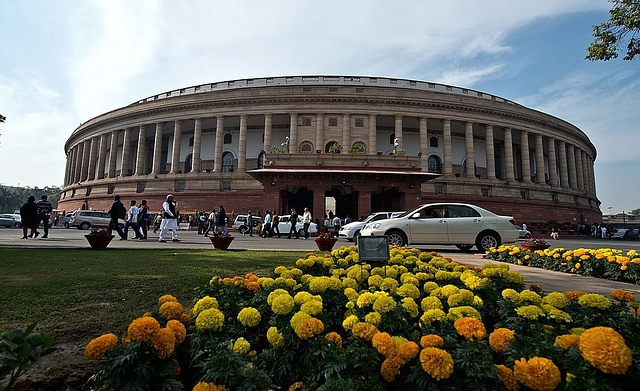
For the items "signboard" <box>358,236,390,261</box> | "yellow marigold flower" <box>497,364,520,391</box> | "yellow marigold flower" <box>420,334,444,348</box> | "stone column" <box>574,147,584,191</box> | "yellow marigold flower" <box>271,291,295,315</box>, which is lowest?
"yellow marigold flower" <box>497,364,520,391</box>

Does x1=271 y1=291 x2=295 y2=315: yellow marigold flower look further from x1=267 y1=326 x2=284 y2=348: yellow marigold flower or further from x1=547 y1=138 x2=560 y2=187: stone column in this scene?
x1=547 y1=138 x2=560 y2=187: stone column

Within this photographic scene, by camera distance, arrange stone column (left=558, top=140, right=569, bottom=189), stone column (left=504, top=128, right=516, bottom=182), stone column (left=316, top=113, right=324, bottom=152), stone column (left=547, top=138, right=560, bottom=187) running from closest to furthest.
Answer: stone column (left=316, top=113, right=324, bottom=152), stone column (left=504, top=128, right=516, bottom=182), stone column (left=547, top=138, right=560, bottom=187), stone column (left=558, top=140, right=569, bottom=189)

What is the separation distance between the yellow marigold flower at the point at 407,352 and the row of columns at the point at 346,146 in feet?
108

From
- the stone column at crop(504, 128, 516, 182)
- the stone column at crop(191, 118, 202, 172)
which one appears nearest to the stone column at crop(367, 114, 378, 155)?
the stone column at crop(504, 128, 516, 182)

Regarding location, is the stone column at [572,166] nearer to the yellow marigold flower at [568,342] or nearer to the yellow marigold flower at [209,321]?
the yellow marigold flower at [568,342]

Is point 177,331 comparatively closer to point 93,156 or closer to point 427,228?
point 427,228

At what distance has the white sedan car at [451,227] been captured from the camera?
1055cm

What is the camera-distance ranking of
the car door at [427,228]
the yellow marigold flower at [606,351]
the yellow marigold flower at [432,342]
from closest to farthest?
1. the yellow marigold flower at [606,351]
2. the yellow marigold flower at [432,342]
3. the car door at [427,228]

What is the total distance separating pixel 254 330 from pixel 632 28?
12.8 meters

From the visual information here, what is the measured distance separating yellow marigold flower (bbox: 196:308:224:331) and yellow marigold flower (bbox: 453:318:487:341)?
59.7 inches

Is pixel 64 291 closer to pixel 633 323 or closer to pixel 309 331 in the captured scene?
pixel 309 331

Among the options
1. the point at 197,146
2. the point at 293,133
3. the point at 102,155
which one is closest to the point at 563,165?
the point at 293,133

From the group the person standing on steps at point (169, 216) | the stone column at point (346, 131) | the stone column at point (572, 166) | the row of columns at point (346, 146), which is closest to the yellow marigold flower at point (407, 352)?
the person standing on steps at point (169, 216)

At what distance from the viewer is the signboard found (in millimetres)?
3777
